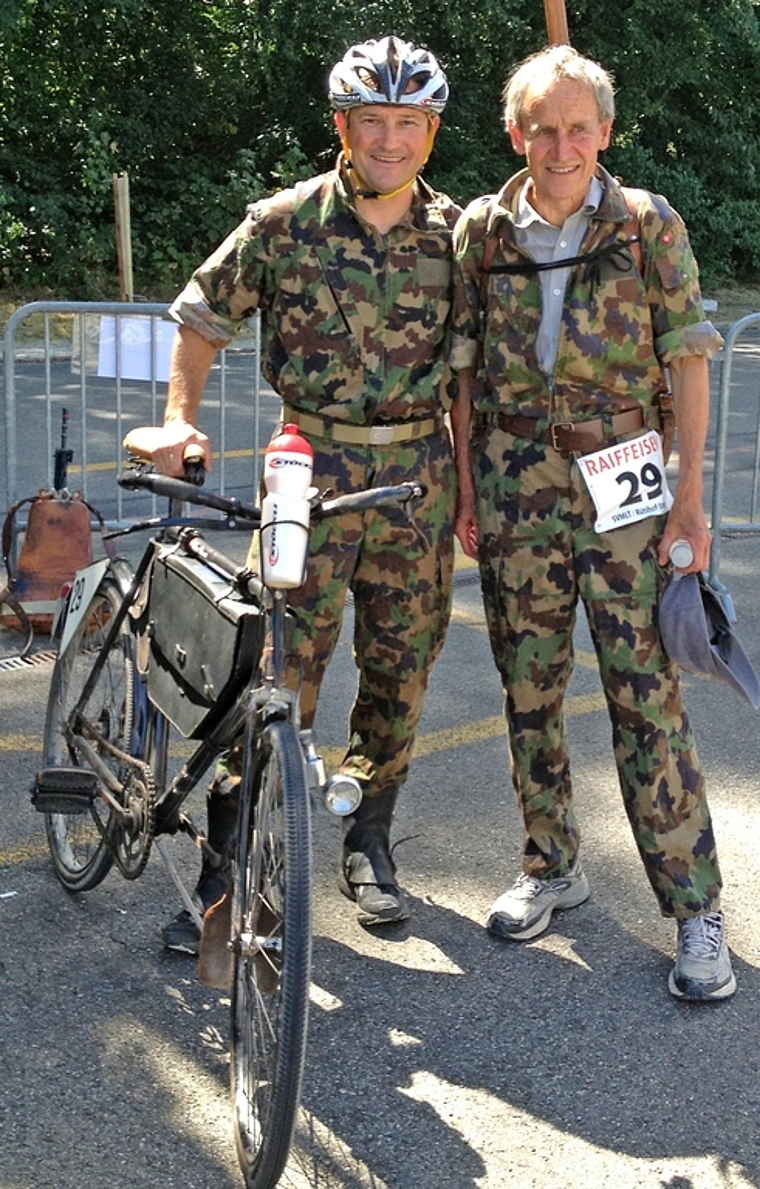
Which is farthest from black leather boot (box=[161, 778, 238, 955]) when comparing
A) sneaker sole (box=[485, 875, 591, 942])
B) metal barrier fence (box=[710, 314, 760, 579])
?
metal barrier fence (box=[710, 314, 760, 579])

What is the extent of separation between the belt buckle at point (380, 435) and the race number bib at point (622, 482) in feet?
1.45

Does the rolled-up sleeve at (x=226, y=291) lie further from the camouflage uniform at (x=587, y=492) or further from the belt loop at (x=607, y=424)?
the belt loop at (x=607, y=424)

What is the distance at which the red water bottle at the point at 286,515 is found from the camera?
2883mm

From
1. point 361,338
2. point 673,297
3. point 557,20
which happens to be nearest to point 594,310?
point 673,297

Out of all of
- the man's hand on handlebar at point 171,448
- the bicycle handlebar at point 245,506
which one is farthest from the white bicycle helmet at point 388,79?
the bicycle handlebar at point 245,506

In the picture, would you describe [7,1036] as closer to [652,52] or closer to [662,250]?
[662,250]

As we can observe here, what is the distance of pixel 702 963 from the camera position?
3.56 m

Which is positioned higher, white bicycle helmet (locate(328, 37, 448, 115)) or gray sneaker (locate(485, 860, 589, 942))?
white bicycle helmet (locate(328, 37, 448, 115))

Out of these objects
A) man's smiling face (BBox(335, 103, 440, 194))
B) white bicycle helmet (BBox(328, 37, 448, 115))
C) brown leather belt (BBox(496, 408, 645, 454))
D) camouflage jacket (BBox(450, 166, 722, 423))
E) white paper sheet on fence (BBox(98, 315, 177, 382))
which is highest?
white bicycle helmet (BBox(328, 37, 448, 115))

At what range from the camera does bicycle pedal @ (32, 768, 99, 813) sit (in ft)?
12.2

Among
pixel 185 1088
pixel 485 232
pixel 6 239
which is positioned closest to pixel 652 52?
pixel 6 239

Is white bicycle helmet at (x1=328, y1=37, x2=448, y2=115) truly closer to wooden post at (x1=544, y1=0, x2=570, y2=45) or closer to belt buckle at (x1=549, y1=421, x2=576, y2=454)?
belt buckle at (x1=549, y1=421, x2=576, y2=454)

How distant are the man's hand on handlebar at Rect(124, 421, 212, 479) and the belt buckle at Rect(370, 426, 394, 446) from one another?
1.49 feet

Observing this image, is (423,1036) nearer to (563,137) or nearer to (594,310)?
(594,310)
